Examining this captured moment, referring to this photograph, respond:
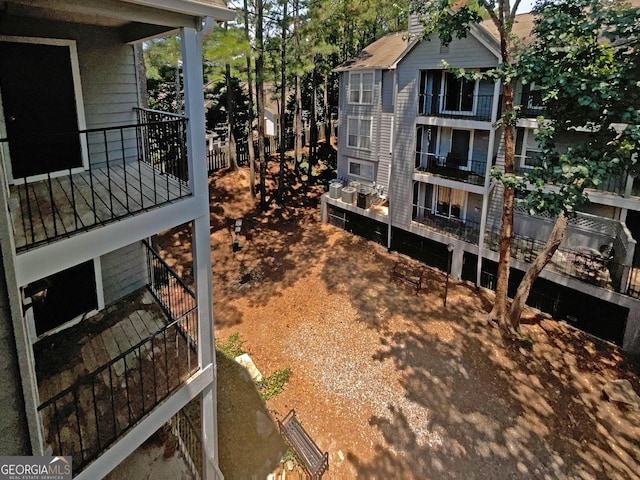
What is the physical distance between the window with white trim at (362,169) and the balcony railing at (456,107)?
16.4 feet

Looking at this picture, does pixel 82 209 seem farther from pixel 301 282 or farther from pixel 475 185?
pixel 475 185

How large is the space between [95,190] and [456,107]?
15.7 metres

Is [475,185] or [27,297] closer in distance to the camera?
[27,297]

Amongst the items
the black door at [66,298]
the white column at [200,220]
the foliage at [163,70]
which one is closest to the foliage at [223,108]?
the foliage at [163,70]

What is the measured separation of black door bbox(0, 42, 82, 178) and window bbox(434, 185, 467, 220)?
1541 cm

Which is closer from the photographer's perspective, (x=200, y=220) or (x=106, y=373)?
(x=200, y=220)

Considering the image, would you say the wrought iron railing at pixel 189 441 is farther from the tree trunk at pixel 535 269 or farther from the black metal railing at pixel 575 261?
the black metal railing at pixel 575 261

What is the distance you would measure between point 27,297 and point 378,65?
1873 cm

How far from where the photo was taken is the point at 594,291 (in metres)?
13.4

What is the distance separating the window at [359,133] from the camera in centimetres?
2177

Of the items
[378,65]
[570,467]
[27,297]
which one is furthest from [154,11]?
[378,65]

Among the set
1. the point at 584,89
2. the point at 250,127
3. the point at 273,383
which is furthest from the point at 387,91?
the point at 273,383

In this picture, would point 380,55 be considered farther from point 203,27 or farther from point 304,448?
point 304,448

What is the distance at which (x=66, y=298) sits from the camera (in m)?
7.12
